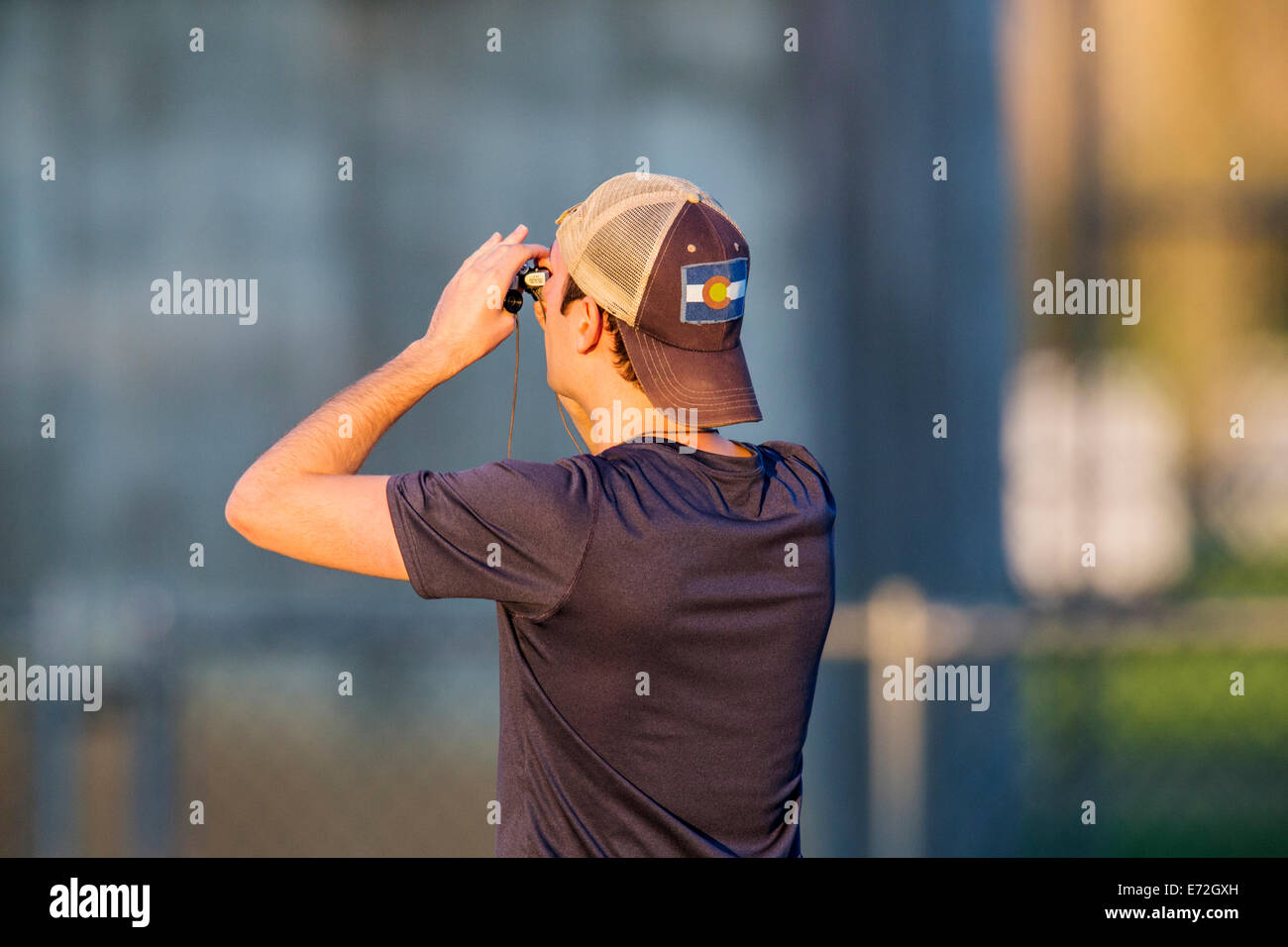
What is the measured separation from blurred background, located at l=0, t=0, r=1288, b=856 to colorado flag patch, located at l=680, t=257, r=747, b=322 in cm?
229

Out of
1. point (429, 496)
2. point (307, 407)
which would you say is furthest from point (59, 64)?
point (429, 496)

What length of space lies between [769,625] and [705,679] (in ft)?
0.35

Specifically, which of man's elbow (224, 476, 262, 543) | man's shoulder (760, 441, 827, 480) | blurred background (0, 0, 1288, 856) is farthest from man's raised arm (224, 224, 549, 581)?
blurred background (0, 0, 1288, 856)

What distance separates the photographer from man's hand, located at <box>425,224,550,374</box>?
5.71ft

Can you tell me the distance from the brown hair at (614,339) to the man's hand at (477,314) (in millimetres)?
82

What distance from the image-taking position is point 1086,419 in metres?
4.04

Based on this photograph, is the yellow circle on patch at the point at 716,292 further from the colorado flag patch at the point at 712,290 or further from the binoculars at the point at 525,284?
the binoculars at the point at 525,284

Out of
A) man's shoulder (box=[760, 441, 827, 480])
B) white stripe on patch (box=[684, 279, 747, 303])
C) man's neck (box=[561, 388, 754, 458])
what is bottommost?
man's shoulder (box=[760, 441, 827, 480])

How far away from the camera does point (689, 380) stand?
1.68 meters

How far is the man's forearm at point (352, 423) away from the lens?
1568mm

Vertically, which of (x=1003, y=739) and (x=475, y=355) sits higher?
(x=475, y=355)

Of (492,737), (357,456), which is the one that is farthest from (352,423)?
(492,737)

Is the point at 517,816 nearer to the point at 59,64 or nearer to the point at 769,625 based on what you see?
the point at 769,625

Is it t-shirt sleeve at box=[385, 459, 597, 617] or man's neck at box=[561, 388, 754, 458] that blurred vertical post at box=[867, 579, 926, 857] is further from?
t-shirt sleeve at box=[385, 459, 597, 617]
